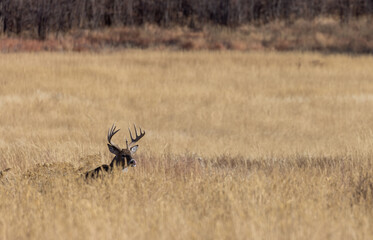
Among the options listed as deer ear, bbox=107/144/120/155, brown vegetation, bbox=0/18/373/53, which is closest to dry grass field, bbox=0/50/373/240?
deer ear, bbox=107/144/120/155

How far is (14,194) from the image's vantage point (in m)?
5.78

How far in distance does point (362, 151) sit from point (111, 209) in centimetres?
508

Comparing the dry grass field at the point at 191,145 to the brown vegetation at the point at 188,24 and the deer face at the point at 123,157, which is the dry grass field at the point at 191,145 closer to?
the deer face at the point at 123,157

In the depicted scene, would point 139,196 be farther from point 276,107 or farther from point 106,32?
point 106,32

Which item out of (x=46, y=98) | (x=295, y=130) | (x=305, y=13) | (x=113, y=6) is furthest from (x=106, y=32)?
(x=295, y=130)

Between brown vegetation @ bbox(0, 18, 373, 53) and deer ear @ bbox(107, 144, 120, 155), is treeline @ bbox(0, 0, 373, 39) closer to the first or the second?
brown vegetation @ bbox(0, 18, 373, 53)

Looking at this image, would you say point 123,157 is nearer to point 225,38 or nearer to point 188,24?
point 225,38

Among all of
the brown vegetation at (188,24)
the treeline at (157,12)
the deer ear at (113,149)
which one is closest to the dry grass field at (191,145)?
the deer ear at (113,149)

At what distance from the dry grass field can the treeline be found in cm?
847

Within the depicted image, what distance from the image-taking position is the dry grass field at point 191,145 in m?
4.86

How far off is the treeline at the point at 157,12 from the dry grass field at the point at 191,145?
27.8 feet

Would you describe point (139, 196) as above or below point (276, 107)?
above

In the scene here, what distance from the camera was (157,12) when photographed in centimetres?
3812

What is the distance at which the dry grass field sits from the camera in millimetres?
4859
